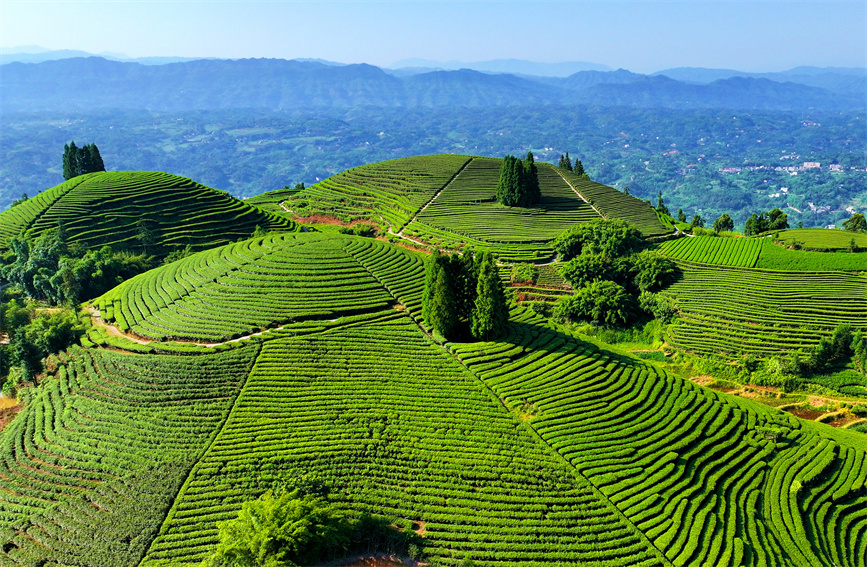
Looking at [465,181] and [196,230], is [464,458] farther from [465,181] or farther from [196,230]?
[465,181]

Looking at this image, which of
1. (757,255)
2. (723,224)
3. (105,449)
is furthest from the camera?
(723,224)

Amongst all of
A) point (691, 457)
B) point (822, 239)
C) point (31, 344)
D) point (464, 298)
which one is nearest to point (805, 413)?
point (691, 457)

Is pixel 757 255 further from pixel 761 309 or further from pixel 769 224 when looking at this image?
pixel 769 224

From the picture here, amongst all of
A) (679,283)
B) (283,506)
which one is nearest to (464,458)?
(283,506)

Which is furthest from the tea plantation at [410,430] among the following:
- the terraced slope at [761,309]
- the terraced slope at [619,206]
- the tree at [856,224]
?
the tree at [856,224]

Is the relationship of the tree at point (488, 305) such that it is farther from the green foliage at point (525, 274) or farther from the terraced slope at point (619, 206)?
the terraced slope at point (619, 206)

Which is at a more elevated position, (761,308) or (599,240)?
(599,240)

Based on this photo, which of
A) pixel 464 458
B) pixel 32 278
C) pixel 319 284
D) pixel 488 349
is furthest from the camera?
pixel 32 278
